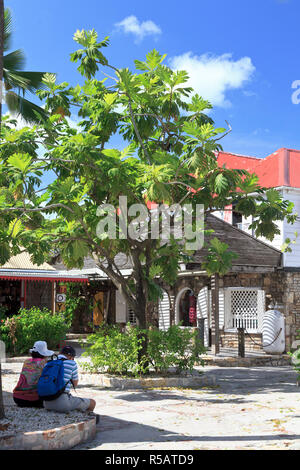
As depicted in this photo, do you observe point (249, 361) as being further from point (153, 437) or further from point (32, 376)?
point (32, 376)

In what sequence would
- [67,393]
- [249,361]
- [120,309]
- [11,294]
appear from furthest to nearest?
[120,309] < [11,294] < [249,361] < [67,393]

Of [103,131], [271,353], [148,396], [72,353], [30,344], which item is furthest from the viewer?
[271,353]

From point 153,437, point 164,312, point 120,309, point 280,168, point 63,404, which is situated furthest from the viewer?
point 120,309

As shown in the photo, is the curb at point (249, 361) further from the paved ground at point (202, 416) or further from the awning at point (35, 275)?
the awning at point (35, 275)

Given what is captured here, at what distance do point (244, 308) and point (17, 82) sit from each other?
37.3 feet

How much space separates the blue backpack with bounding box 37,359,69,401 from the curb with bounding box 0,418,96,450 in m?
0.64

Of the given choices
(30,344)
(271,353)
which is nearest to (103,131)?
(30,344)

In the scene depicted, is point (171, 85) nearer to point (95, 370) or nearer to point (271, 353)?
point (95, 370)

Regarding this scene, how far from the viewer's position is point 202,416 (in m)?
8.90

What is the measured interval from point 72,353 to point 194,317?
14.9 m

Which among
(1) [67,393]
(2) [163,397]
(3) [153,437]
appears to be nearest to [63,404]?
(1) [67,393]

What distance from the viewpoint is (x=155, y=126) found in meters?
13.1

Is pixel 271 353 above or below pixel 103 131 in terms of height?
below

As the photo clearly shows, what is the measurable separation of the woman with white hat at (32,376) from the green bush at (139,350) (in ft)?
15.6
